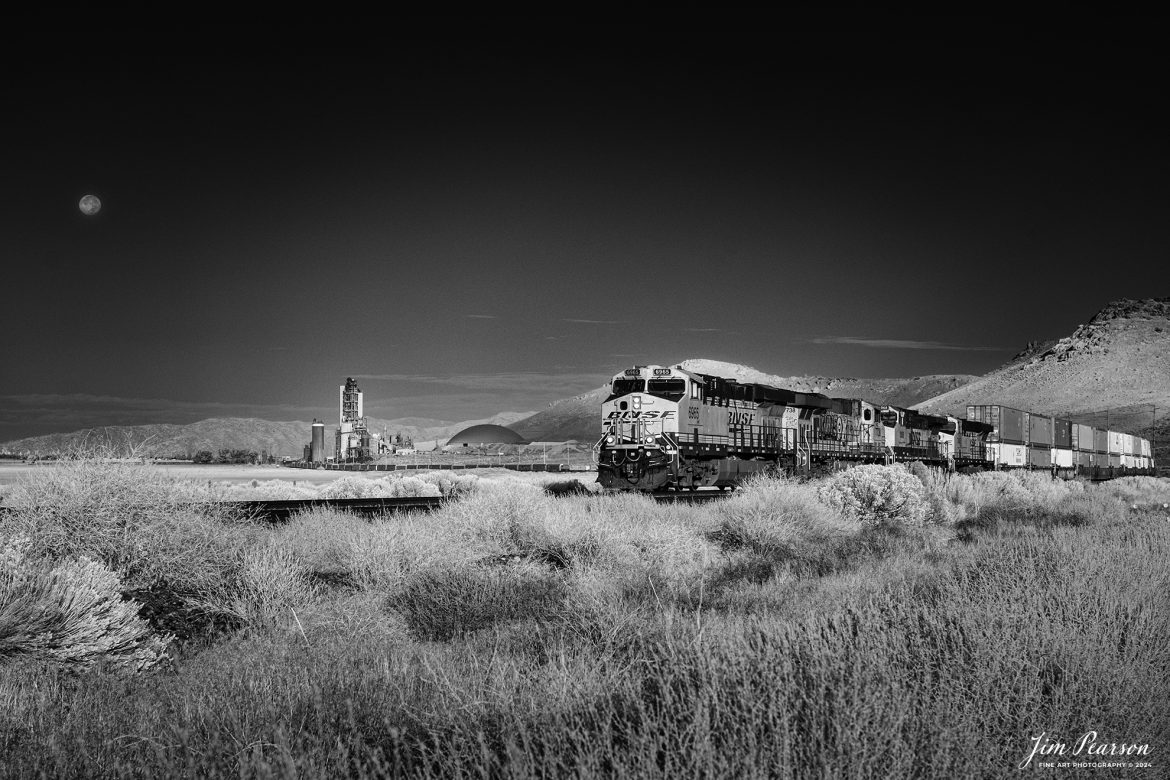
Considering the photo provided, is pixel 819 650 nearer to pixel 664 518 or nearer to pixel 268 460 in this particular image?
pixel 664 518

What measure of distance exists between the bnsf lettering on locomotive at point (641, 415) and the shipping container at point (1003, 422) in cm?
3192

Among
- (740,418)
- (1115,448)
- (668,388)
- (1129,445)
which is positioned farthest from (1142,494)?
(1129,445)

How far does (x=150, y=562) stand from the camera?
984 cm

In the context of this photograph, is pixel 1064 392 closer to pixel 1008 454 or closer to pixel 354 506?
pixel 1008 454

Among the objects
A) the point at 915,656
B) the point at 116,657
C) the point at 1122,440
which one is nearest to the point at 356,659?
the point at 116,657

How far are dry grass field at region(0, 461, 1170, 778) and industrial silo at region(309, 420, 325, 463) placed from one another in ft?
198

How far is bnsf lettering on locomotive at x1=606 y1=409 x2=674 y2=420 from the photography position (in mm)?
23797

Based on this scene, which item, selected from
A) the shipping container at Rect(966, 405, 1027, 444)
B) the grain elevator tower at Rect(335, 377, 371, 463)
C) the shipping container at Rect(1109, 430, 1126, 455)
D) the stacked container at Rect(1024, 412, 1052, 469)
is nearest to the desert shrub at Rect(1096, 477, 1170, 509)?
the shipping container at Rect(966, 405, 1027, 444)

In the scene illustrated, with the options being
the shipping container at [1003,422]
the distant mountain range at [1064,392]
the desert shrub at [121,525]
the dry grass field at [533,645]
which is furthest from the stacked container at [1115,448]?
the desert shrub at [121,525]

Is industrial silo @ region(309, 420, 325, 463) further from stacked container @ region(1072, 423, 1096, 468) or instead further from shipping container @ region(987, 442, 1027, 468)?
stacked container @ region(1072, 423, 1096, 468)

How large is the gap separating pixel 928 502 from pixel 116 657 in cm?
2034

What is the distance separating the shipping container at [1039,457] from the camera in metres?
50.5

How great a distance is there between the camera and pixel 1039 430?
5325 centimetres

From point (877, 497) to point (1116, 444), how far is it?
52277 millimetres
